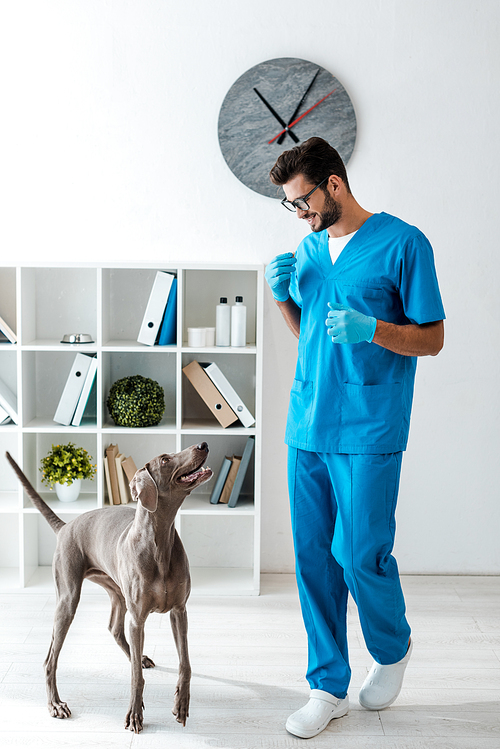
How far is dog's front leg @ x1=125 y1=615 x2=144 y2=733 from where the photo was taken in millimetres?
1691

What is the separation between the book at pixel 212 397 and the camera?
8.39ft

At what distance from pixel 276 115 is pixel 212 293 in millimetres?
740

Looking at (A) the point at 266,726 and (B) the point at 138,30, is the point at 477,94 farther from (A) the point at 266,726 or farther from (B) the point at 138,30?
(A) the point at 266,726

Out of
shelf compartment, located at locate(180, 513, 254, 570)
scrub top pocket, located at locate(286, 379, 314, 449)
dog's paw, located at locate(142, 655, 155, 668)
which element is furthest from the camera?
shelf compartment, located at locate(180, 513, 254, 570)

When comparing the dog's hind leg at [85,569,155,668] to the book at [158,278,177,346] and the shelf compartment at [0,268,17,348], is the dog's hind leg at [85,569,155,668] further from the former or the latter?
the shelf compartment at [0,268,17,348]

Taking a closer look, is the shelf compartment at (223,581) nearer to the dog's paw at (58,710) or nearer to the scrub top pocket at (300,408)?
the dog's paw at (58,710)

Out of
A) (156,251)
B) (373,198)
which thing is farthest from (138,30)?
(373,198)

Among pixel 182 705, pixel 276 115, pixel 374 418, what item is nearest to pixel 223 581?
pixel 182 705

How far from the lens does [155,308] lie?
2531 mm

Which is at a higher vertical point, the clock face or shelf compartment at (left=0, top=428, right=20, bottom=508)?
the clock face

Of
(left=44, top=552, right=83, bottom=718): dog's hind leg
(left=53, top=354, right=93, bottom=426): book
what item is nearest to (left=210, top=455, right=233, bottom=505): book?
(left=53, top=354, right=93, bottom=426): book

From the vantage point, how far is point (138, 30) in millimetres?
2568

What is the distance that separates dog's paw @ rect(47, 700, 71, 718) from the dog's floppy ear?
665mm

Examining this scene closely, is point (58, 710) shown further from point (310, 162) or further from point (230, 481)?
point (310, 162)
